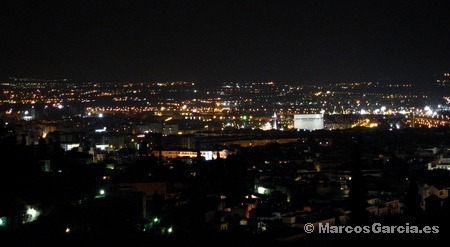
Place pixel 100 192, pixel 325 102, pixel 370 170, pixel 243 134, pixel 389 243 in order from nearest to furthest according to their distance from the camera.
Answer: pixel 389 243
pixel 100 192
pixel 370 170
pixel 243 134
pixel 325 102

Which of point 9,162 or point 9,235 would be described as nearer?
point 9,235

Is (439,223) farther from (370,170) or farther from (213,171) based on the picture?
(370,170)

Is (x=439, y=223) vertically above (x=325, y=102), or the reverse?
(x=325, y=102)

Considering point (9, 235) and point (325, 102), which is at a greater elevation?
point (325, 102)

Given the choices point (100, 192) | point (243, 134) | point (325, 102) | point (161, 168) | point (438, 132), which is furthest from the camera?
point (325, 102)

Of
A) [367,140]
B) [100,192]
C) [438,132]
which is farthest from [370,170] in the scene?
[438,132]

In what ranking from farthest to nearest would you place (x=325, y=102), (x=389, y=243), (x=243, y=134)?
(x=325, y=102), (x=243, y=134), (x=389, y=243)

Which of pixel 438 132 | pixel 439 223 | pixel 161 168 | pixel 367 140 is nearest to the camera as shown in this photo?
pixel 439 223

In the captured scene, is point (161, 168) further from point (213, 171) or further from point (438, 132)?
→ point (438, 132)

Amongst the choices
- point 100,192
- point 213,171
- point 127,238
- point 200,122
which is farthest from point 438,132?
point 127,238
